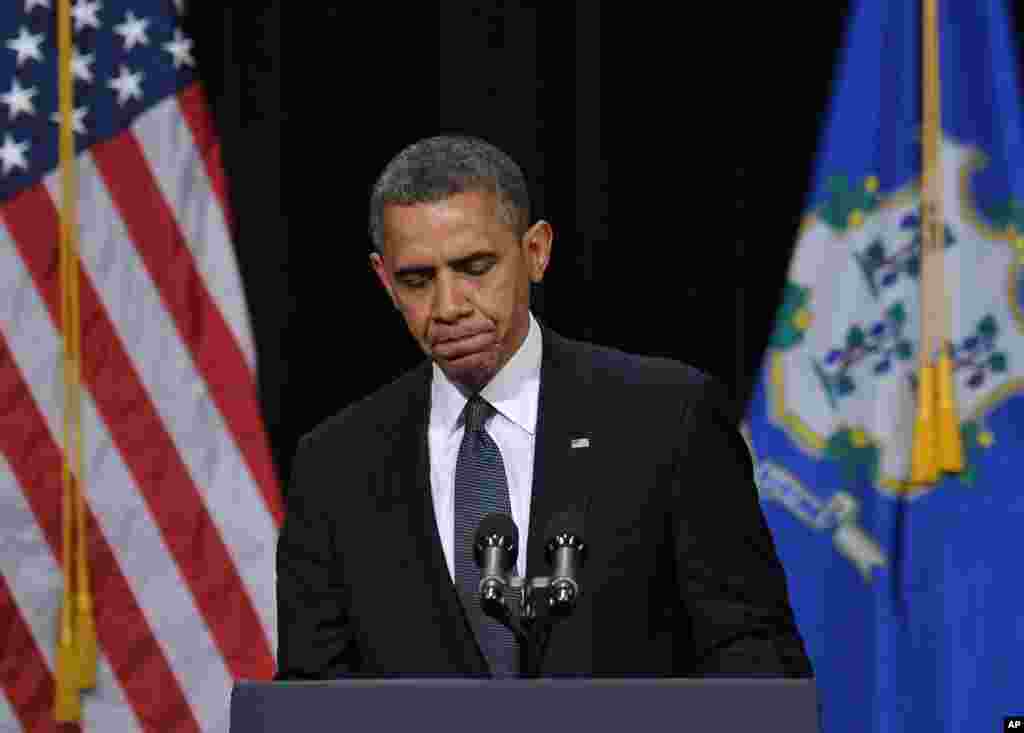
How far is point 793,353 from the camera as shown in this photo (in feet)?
11.4

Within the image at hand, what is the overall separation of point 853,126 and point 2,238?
6.15 feet

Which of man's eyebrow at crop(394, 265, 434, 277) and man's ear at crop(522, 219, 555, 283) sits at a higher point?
man's ear at crop(522, 219, 555, 283)

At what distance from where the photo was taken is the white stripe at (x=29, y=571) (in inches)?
136

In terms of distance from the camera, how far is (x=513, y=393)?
2.26 meters

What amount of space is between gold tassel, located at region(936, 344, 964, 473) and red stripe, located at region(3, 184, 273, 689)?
151cm

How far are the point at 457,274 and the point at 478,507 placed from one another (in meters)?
0.32

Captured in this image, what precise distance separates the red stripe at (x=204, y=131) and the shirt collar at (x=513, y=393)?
1412 mm

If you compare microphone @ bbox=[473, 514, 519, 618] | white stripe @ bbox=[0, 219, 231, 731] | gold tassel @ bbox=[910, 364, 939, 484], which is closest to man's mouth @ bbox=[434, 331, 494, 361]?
microphone @ bbox=[473, 514, 519, 618]

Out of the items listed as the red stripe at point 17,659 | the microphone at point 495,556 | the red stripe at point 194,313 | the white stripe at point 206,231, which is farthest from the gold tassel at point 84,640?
the microphone at point 495,556

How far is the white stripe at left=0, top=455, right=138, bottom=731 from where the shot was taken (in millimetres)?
3467

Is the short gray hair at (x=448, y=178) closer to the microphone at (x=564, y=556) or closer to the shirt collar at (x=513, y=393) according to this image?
the shirt collar at (x=513, y=393)

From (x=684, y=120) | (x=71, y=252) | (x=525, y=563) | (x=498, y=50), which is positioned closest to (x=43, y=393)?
(x=71, y=252)

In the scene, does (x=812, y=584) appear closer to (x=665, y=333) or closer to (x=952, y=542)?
(x=952, y=542)

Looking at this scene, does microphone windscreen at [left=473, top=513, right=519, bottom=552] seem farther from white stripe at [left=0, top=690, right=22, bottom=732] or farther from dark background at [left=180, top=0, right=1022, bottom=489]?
white stripe at [left=0, top=690, right=22, bottom=732]
